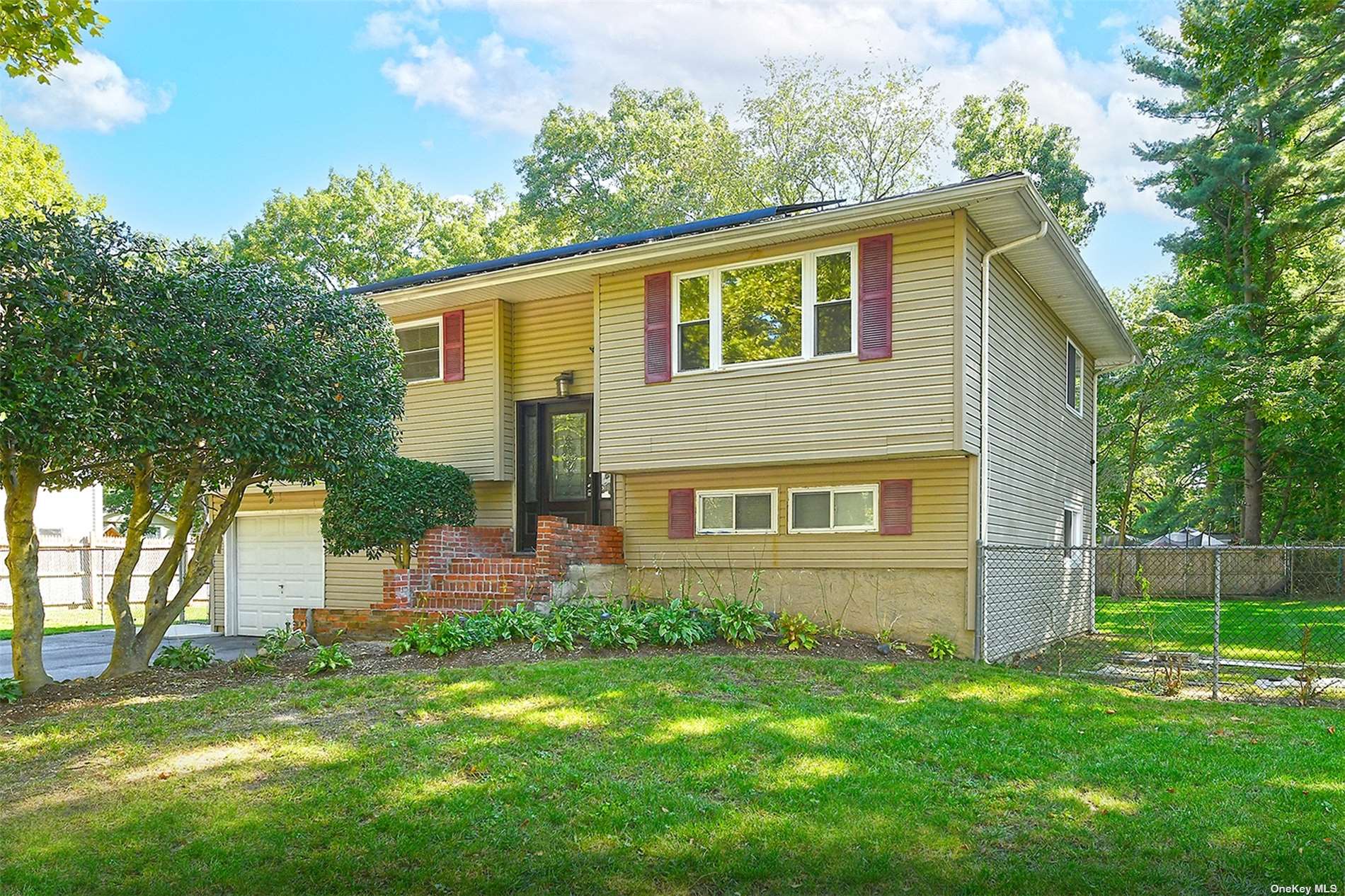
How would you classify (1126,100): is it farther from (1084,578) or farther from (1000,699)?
(1000,699)

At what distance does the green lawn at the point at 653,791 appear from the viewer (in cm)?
401

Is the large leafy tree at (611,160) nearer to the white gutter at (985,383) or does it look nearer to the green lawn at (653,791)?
the white gutter at (985,383)

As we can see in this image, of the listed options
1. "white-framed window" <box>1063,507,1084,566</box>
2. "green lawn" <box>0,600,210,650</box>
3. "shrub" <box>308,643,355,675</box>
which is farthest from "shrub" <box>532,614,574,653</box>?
"green lawn" <box>0,600,210,650</box>

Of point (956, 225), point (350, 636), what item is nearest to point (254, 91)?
point (350, 636)

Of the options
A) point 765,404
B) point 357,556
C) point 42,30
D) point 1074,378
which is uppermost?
point 42,30

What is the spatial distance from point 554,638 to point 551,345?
511 cm

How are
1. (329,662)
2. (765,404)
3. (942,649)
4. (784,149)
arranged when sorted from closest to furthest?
1. (329,662)
2. (942,649)
3. (765,404)
4. (784,149)

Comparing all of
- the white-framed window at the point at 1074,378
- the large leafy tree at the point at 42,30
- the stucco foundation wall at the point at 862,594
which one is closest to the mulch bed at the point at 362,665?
the stucco foundation wall at the point at 862,594

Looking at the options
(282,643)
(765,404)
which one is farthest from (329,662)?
(765,404)

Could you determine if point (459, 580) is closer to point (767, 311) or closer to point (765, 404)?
point (765, 404)

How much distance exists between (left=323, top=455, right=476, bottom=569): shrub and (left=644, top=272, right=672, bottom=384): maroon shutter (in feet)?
9.54

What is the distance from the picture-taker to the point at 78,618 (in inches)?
764

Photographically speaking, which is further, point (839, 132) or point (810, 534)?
point (839, 132)

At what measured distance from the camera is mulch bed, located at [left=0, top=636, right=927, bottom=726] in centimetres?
698
